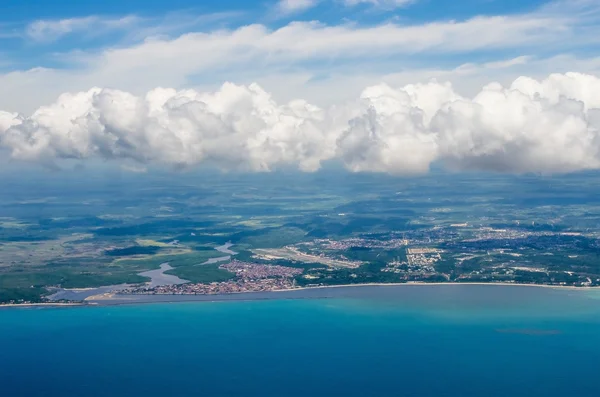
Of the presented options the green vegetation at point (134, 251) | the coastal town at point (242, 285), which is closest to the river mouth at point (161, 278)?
the coastal town at point (242, 285)

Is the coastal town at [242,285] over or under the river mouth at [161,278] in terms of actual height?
under

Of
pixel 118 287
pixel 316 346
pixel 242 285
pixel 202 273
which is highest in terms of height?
pixel 118 287

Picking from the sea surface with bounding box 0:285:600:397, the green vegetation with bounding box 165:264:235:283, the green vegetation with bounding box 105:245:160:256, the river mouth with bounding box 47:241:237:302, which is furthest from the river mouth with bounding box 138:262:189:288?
the green vegetation with bounding box 105:245:160:256

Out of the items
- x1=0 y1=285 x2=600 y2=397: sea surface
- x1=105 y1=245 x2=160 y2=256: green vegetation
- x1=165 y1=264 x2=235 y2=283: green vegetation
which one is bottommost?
x1=0 y1=285 x2=600 y2=397: sea surface

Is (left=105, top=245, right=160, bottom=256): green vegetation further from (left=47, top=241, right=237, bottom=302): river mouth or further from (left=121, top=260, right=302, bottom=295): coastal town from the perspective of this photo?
(left=121, top=260, right=302, bottom=295): coastal town

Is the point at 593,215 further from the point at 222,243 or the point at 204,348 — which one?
the point at 204,348

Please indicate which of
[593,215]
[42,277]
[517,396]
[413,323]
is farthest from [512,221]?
[517,396]

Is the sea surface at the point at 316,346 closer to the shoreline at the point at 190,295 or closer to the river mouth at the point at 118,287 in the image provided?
the shoreline at the point at 190,295

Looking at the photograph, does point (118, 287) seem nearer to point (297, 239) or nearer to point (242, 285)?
point (242, 285)

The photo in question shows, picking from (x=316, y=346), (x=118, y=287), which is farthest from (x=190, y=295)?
(x=316, y=346)
